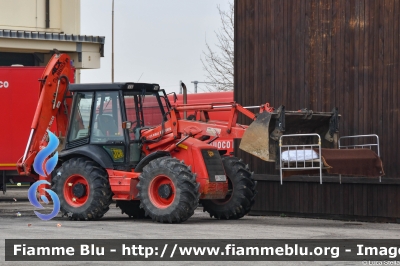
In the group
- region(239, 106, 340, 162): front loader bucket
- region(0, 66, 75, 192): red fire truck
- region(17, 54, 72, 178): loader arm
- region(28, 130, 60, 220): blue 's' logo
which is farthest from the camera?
region(0, 66, 75, 192): red fire truck

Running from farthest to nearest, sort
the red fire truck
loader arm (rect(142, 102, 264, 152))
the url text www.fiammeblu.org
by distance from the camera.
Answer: the red fire truck < loader arm (rect(142, 102, 264, 152)) < the url text www.fiammeblu.org

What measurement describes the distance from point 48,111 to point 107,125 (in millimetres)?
1728

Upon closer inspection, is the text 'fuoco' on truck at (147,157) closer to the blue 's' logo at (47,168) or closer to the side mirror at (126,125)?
the side mirror at (126,125)

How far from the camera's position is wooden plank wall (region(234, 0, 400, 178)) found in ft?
56.5

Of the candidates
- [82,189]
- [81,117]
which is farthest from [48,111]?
[82,189]

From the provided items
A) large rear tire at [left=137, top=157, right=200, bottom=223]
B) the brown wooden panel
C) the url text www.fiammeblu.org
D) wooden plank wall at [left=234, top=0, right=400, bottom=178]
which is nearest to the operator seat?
large rear tire at [left=137, top=157, right=200, bottom=223]

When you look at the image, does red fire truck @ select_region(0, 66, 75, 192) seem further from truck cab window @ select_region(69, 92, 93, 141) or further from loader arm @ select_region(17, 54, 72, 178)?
truck cab window @ select_region(69, 92, 93, 141)

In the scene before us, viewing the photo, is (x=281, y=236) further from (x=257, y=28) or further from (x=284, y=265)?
(x=257, y=28)

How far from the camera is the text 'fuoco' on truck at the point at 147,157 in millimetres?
16109

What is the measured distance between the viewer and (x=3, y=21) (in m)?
32.7

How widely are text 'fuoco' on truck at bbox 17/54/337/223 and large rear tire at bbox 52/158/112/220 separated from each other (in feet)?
0.06

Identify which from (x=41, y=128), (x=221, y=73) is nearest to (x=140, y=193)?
(x=41, y=128)

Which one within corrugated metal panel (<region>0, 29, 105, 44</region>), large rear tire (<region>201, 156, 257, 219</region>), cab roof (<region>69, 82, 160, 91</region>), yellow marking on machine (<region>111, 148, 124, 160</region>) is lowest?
large rear tire (<region>201, 156, 257, 219</region>)

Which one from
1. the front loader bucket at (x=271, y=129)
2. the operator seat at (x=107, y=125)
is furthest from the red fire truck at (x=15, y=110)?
the front loader bucket at (x=271, y=129)
